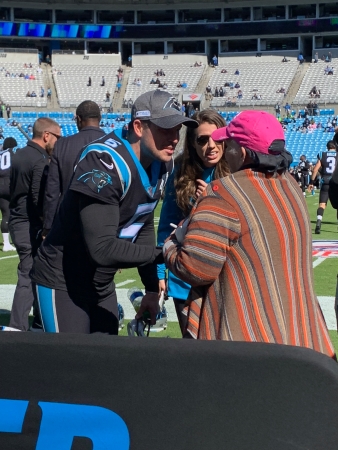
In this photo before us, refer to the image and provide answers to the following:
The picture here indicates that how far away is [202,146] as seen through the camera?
414 centimetres

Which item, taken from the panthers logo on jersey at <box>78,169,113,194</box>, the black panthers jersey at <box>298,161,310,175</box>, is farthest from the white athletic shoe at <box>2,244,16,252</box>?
the black panthers jersey at <box>298,161,310,175</box>

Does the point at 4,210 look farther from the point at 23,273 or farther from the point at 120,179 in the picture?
the point at 120,179

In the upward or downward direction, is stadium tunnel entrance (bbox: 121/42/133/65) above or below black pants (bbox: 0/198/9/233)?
above

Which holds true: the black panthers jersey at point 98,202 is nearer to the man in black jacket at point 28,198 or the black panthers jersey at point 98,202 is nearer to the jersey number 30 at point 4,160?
the man in black jacket at point 28,198

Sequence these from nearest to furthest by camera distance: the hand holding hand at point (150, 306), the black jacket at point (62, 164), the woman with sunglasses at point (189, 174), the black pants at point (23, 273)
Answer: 1. the hand holding hand at point (150, 306)
2. the woman with sunglasses at point (189, 174)
3. the black jacket at point (62, 164)
4. the black pants at point (23, 273)

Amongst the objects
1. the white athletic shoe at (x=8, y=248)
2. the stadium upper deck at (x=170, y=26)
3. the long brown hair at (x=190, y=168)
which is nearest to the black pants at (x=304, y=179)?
the white athletic shoe at (x=8, y=248)

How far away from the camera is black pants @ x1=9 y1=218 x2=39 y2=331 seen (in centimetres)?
609

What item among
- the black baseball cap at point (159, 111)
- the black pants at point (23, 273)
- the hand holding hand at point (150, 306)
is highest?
the black baseball cap at point (159, 111)

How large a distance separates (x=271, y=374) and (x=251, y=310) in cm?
38

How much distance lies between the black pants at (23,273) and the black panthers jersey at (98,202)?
251cm

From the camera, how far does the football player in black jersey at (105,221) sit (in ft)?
9.86

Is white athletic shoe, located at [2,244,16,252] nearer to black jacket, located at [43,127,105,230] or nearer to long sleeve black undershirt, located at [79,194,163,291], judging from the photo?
black jacket, located at [43,127,105,230]

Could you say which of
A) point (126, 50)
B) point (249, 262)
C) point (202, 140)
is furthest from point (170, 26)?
point (249, 262)

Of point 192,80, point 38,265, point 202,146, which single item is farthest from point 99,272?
point 192,80
